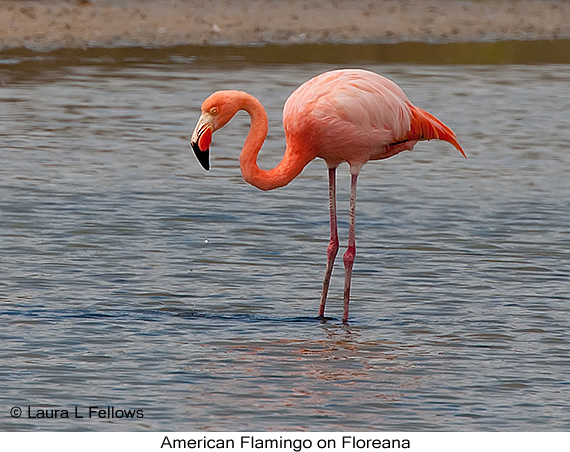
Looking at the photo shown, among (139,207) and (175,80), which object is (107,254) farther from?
(175,80)

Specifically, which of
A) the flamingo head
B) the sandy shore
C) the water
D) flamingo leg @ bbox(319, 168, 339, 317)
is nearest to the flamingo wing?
flamingo leg @ bbox(319, 168, 339, 317)

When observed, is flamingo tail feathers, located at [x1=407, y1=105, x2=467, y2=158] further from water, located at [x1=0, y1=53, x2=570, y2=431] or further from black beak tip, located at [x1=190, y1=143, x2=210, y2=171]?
black beak tip, located at [x1=190, y1=143, x2=210, y2=171]

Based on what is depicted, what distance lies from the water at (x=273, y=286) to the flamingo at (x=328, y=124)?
2.39 ft

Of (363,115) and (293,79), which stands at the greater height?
(363,115)

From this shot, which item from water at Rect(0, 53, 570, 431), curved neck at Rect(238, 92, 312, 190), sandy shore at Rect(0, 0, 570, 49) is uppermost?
curved neck at Rect(238, 92, 312, 190)

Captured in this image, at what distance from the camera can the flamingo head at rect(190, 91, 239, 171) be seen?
24.5 ft

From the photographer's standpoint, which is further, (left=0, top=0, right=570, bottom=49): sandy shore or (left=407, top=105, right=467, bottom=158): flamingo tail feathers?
(left=0, top=0, right=570, bottom=49): sandy shore

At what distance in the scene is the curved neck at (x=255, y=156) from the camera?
25.2ft

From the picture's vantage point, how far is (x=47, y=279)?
856cm

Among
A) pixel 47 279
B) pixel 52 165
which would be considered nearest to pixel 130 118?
pixel 52 165

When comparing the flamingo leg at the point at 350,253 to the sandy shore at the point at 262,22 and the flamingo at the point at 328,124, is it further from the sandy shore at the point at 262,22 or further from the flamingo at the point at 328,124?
the sandy shore at the point at 262,22

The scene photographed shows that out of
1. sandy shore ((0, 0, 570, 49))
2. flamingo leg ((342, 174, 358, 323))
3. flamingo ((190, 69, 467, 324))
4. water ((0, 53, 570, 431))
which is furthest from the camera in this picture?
sandy shore ((0, 0, 570, 49))

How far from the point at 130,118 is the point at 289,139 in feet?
27.3

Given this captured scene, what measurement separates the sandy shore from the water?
29.8 ft
